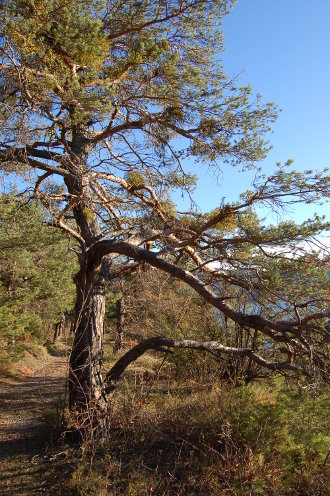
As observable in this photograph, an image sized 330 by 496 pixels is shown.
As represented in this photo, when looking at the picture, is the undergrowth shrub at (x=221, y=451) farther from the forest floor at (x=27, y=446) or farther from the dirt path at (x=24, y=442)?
the dirt path at (x=24, y=442)

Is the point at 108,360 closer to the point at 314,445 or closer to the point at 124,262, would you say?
the point at 124,262

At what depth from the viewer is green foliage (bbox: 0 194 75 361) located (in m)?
10.7

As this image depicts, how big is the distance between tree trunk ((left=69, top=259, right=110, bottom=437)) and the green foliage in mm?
1560

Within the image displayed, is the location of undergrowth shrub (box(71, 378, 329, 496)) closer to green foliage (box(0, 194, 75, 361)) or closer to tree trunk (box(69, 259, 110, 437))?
tree trunk (box(69, 259, 110, 437))

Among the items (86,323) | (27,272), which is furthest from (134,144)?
(27,272)

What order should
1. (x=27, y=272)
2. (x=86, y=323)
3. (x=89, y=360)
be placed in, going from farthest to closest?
(x=27, y=272), (x=86, y=323), (x=89, y=360)

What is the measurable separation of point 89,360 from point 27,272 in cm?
1037

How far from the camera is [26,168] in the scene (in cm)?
592

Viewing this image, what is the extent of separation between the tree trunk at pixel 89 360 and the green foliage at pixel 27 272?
5.12 feet

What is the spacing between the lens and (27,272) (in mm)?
15422

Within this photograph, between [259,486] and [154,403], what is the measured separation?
363cm

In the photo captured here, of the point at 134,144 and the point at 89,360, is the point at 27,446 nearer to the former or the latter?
the point at 89,360

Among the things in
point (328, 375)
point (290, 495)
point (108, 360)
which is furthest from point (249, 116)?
point (108, 360)

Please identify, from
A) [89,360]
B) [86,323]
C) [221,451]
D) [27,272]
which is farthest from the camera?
[27,272]
